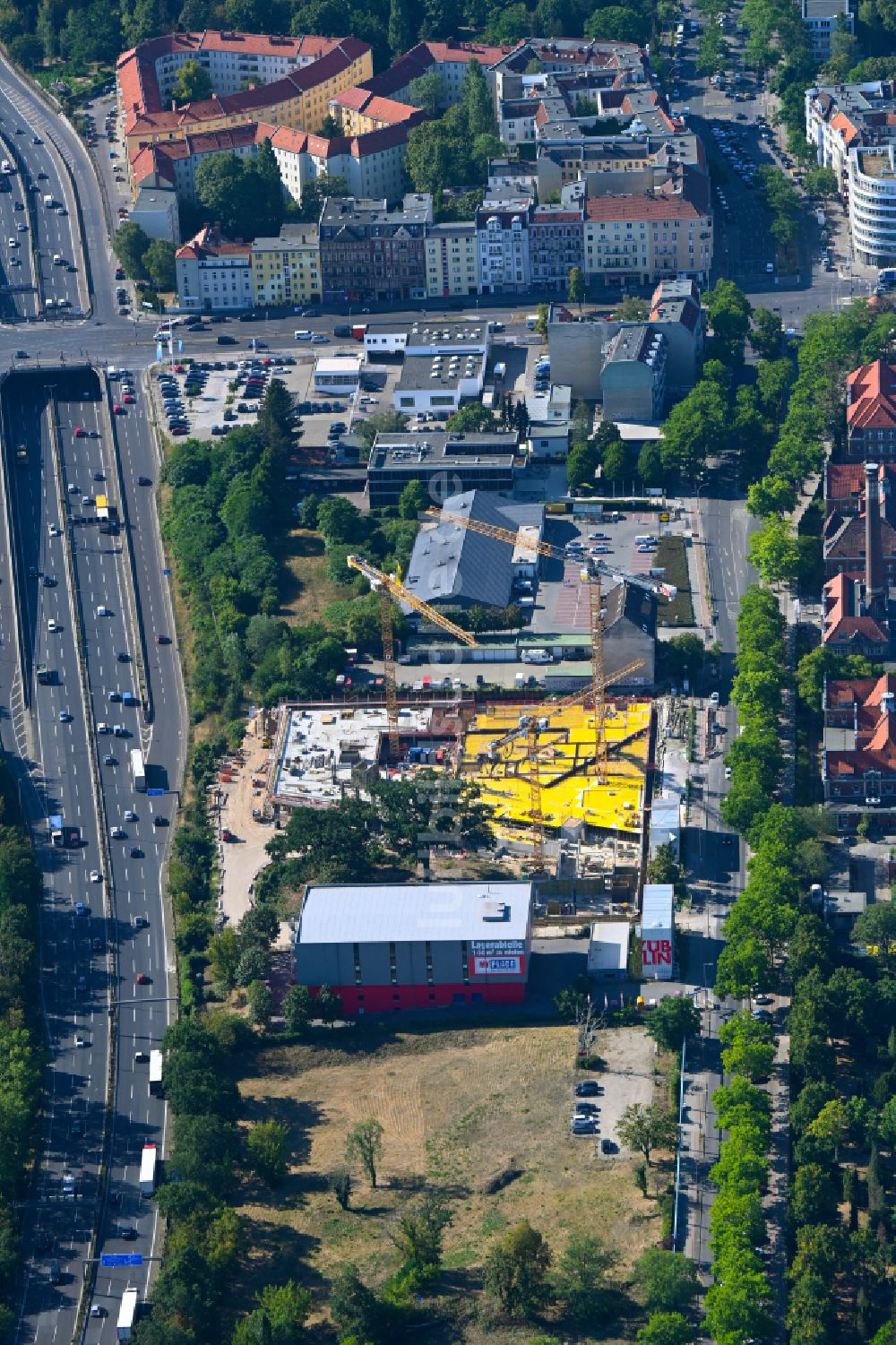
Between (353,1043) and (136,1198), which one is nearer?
(136,1198)

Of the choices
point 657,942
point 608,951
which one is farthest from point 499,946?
point 657,942

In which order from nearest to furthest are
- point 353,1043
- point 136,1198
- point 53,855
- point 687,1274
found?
1. point 687,1274
2. point 136,1198
3. point 353,1043
4. point 53,855

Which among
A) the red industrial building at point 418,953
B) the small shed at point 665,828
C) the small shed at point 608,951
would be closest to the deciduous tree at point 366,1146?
the red industrial building at point 418,953

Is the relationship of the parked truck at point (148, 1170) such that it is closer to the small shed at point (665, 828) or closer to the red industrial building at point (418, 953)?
the red industrial building at point (418, 953)

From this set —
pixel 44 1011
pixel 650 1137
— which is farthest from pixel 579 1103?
pixel 44 1011

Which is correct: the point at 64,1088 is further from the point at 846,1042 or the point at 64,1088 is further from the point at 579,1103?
the point at 846,1042

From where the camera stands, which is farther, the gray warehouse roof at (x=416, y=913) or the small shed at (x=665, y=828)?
the small shed at (x=665, y=828)

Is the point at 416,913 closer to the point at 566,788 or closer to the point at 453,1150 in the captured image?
the point at 453,1150
